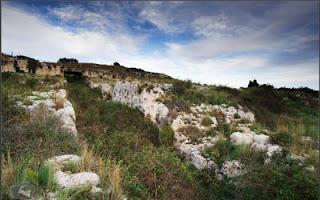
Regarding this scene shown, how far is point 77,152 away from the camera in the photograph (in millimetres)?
6582

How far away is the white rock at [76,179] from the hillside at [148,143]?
2 centimetres

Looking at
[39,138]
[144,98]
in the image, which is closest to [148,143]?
[39,138]

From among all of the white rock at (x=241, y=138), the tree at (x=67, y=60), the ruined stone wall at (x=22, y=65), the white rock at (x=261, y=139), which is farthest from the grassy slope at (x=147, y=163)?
the tree at (x=67, y=60)

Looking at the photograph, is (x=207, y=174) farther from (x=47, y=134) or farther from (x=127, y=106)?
(x=127, y=106)

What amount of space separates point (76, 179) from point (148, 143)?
17.6 feet

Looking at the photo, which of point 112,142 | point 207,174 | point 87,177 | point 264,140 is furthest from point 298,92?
point 87,177

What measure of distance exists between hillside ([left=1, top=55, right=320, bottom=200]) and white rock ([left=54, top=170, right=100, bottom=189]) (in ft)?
0.05

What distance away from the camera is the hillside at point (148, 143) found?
5.15m

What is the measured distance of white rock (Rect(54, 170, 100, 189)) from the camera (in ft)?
15.3

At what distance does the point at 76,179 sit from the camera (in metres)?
4.88

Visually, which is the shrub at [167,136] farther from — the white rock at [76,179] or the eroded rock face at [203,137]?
the white rock at [76,179]

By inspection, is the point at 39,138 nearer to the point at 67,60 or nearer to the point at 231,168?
the point at 231,168

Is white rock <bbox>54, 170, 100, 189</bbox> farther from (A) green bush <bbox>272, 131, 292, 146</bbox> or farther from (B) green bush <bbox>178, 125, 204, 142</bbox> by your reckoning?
(A) green bush <bbox>272, 131, 292, 146</bbox>

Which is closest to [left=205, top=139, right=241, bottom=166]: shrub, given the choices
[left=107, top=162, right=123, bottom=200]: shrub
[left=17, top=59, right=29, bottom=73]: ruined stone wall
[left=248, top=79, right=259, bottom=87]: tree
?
[left=107, top=162, right=123, bottom=200]: shrub
